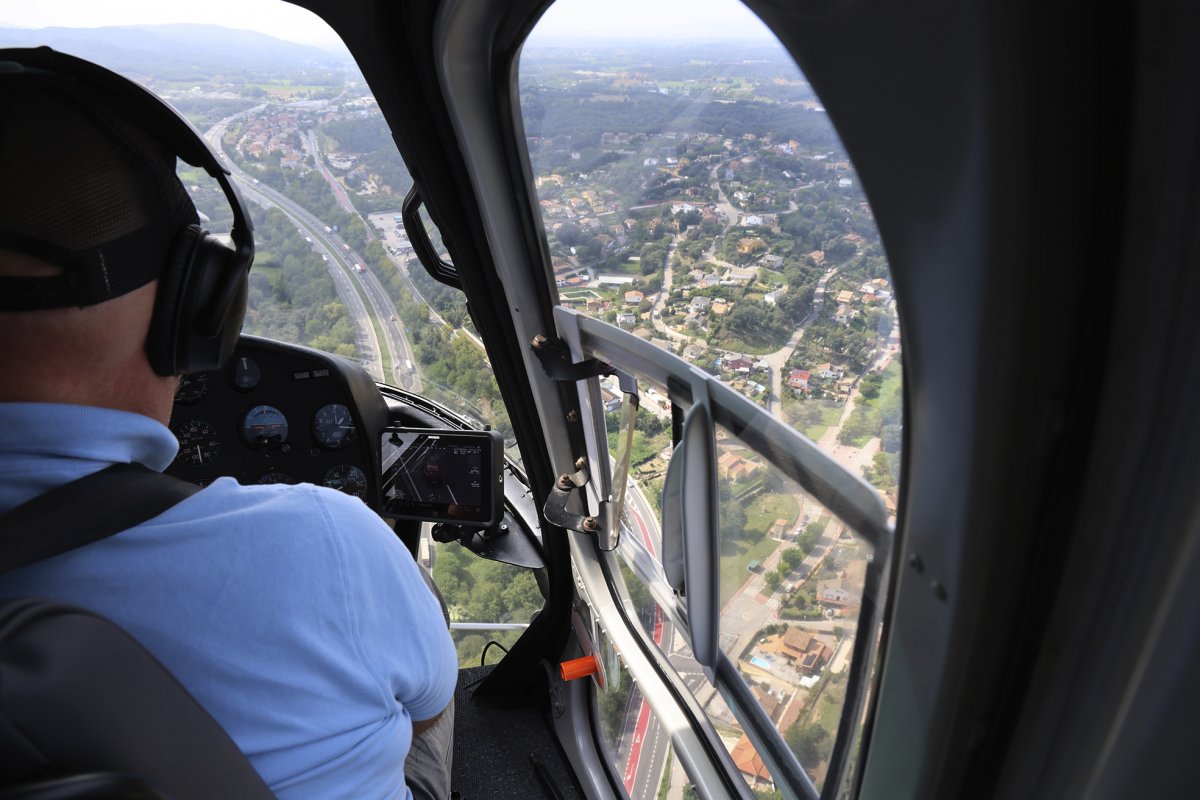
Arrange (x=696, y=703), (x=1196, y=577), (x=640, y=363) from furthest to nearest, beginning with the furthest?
1. (x=696, y=703)
2. (x=640, y=363)
3. (x=1196, y=577)

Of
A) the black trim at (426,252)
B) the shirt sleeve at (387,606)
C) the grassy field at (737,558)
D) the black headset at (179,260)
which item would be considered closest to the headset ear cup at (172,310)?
the black headset at (179,260)

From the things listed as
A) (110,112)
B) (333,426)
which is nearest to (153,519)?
(110,112)

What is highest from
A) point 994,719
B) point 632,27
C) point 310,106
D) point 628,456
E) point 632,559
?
point 632,27

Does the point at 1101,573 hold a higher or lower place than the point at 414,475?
higher

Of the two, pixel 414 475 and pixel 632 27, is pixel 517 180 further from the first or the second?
pixel 414 475

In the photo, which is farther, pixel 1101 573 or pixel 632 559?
pixel 632 559

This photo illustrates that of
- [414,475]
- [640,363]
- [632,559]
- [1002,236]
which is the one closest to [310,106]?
[414,475]

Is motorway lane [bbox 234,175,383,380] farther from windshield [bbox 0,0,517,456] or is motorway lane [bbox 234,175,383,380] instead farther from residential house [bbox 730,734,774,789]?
residential house [bbox 730,734,774,789]
